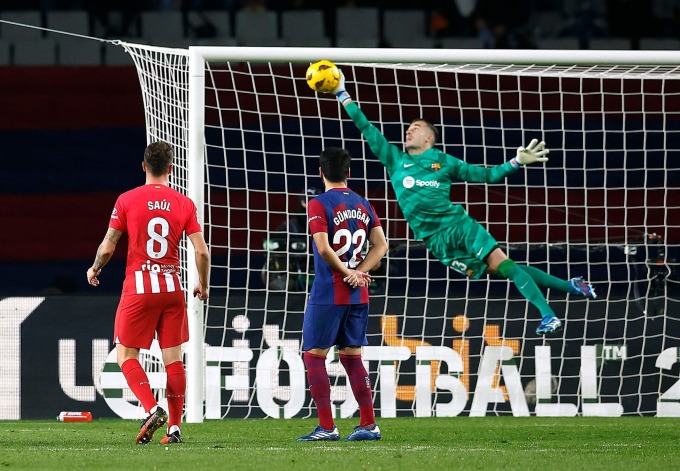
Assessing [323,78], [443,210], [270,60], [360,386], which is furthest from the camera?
[270,60]

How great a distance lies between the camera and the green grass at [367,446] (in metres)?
5.98

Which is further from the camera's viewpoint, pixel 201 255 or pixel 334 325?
pixel 334 325

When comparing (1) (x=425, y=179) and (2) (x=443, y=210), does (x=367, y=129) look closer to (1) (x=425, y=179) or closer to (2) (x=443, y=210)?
(1) (x=425, y=179)

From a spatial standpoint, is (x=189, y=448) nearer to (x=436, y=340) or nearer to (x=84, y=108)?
(x=436, y=340)

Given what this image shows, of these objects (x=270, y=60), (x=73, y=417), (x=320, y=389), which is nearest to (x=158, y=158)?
(x=320, y=389)

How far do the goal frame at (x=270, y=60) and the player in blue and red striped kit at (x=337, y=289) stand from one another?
5.62 ft

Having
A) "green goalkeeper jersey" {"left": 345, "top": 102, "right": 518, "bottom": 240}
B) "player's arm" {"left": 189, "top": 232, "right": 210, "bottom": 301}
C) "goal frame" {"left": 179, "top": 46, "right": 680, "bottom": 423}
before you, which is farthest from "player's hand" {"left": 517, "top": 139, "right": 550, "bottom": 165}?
"player's arm" {"left": 189, "top": 232, "right": 210, "bottom": 301}

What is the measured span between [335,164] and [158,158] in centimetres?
104

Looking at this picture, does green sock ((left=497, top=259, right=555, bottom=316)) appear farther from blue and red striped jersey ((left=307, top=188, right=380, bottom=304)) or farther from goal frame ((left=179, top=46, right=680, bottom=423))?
blue and red striped jersey ((left=307, top=188, right=380, bottom=304))

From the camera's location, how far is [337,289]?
23.4ft

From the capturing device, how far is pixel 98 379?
960cm

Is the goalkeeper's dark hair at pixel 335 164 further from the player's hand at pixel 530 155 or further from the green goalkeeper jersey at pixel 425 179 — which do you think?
the player's hand at pixel 530 155

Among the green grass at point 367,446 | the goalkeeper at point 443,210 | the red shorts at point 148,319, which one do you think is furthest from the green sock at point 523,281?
the red shorts at point 148,319

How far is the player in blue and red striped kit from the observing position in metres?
7.11
